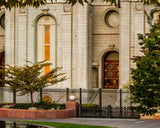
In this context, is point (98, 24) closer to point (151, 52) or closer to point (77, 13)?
point (77, 13)

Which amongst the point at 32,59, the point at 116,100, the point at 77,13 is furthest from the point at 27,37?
the point at 116,100

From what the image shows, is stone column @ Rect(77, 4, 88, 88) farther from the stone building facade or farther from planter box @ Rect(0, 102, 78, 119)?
planter box @ Rect(0, 102, 78, 119)

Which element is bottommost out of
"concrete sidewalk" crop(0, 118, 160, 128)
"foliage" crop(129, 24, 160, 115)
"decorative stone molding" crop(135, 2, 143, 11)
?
"concrete sidewalk" crop(0, 118, 160, 128)

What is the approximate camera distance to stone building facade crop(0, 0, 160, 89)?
34906mm

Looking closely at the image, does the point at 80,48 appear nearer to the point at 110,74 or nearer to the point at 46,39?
the point at 46,39

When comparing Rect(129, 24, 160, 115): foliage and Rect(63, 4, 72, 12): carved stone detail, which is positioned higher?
Rect(63, 4, 72, 12): carved stone detail

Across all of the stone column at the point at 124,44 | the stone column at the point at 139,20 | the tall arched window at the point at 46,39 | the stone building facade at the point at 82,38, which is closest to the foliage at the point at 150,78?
the stone column at the point at 139,20

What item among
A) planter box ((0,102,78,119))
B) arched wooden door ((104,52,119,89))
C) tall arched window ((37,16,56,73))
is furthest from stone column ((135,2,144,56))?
planter box ((0,102,78,119))

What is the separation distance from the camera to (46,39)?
120 feet

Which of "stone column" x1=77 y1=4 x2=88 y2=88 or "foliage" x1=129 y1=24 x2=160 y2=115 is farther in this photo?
"stone column" x1=77 y1=4 x2=88 y2=88

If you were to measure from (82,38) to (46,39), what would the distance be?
3.22 metres

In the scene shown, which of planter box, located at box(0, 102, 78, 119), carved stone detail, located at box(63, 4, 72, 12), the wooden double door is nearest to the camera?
planter box, located at box(0, 102, 78, 119)

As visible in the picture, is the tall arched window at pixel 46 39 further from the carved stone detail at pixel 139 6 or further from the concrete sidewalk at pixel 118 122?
the concrete sidewalk at pixel 118 122

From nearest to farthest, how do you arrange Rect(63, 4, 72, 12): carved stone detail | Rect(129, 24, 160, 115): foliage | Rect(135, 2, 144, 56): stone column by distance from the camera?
Rect(129, 24, 160, 115): foliage
Rect(135, 2, 144, 56): stone column
Rect(63, 4, 72, 12): carved stone detail
